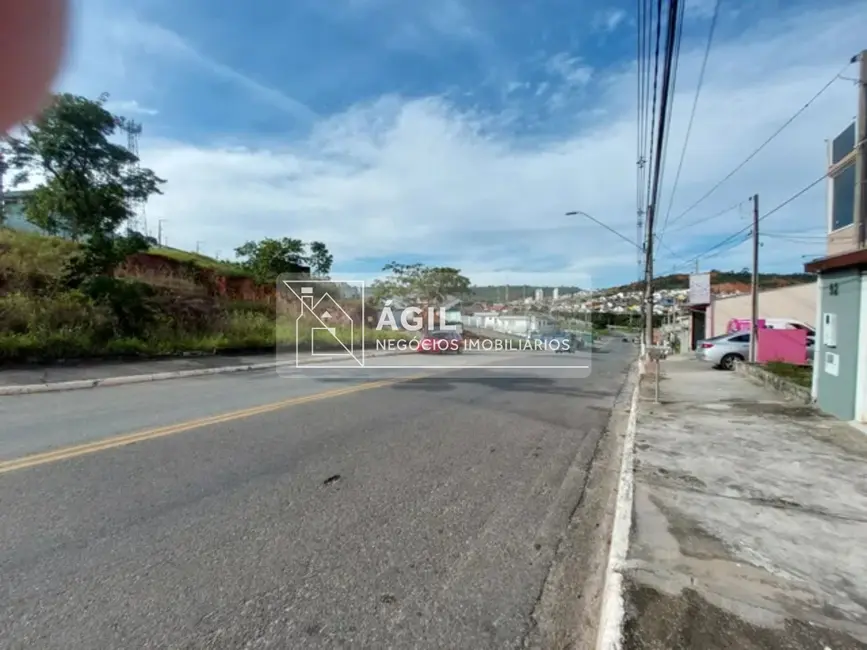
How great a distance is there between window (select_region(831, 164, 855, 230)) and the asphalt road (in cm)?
922

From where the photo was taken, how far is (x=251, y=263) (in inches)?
1288

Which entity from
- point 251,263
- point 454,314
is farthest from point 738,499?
point 454,314

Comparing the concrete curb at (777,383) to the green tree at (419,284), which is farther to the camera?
the green tree at (419,284)

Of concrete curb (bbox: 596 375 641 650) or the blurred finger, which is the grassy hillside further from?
concrete curb (bbox: 596 375 641 650)

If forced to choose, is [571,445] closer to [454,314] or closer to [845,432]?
[845,432]

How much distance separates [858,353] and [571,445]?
4.68m

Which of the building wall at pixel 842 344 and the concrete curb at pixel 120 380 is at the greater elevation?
the building wall at pixel 842 344

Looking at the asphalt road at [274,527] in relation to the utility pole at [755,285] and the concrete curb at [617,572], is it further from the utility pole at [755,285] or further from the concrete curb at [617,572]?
the utility pole at [755,285]

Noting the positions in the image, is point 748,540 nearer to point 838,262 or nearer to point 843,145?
point 838,262

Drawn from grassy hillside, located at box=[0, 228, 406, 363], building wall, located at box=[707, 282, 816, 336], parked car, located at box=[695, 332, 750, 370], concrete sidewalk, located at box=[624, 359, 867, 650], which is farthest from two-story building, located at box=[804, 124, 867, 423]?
building wall, located at box=[707, 282, 816, 336]

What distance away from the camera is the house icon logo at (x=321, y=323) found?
24.0 meters

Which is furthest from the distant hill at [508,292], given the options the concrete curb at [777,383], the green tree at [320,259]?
the concrete curb at [777,383]

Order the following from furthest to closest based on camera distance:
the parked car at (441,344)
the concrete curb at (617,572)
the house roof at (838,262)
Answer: the parked car at (441,344) → the house roof at (838,262) → the concrete curb at (617,572)

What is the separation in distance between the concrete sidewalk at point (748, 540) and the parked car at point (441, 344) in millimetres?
20867
